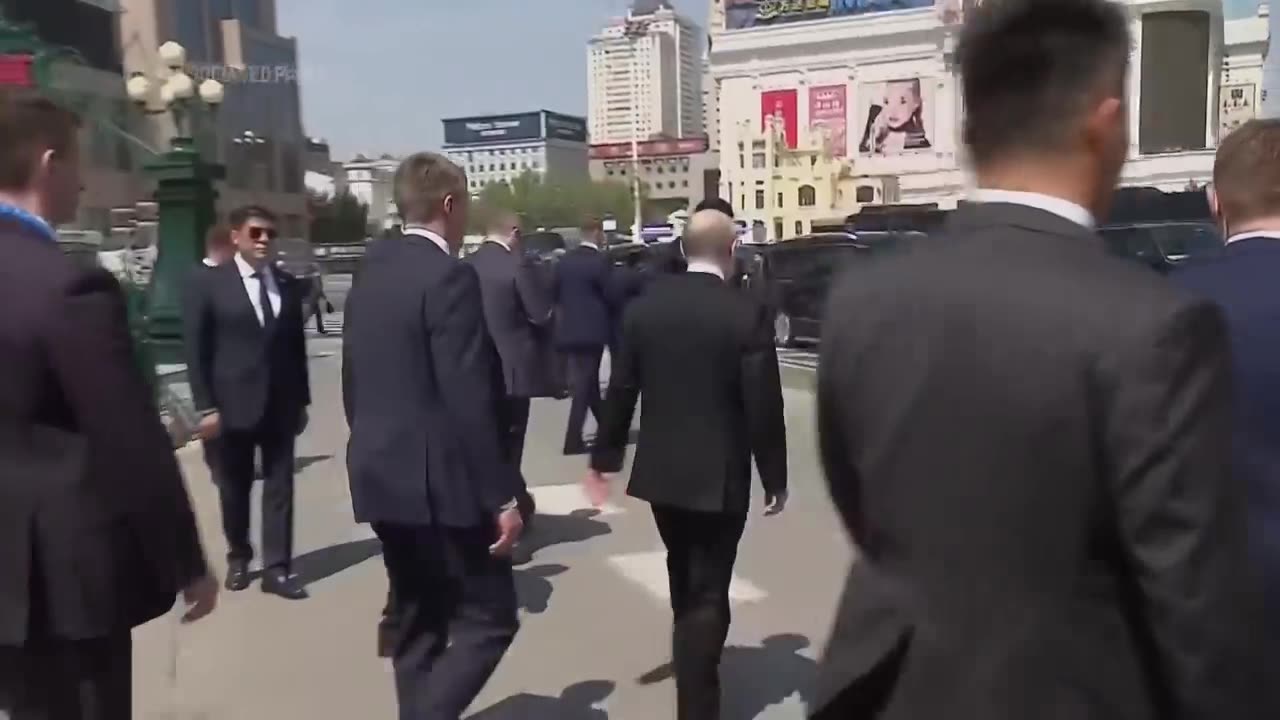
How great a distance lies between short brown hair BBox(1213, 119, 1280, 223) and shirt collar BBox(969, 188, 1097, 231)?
108 centimetres

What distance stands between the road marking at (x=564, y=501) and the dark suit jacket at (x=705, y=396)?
354 centimetres

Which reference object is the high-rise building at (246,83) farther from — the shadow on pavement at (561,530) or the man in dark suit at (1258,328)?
the man in dark suit at (1258,328)

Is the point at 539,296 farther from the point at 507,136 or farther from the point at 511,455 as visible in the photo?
the point at 507,136

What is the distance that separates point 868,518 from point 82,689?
198 centimetres

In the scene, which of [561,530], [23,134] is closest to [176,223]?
[561,530]

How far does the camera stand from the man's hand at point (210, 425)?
5.93 meters

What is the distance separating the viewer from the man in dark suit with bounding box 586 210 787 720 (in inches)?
159

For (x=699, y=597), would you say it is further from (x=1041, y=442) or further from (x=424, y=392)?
(x=1041, y=442)

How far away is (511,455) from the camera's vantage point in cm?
722

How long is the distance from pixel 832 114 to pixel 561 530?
334 ft

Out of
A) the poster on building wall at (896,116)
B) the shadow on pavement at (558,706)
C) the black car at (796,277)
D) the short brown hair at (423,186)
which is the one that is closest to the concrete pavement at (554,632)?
the shadow on pavement at (558,706)

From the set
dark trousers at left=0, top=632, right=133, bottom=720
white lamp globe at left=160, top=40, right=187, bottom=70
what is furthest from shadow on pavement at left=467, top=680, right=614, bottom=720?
white lamp globe at left=160, top=40, right=187, bottom=70

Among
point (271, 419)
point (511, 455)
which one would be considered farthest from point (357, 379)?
point (511, 455)

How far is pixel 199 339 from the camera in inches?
239
